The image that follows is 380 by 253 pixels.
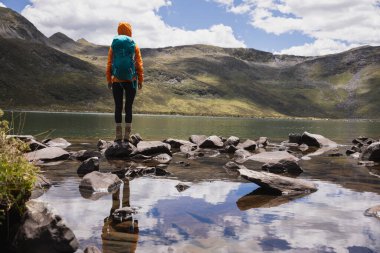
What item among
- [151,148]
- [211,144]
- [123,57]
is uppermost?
[123,57]

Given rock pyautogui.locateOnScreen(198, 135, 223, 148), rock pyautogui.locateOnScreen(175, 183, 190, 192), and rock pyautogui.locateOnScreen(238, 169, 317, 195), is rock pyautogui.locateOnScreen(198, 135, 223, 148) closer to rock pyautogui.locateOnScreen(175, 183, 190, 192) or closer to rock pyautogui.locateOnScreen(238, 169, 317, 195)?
rock pyautogui.locateOnScreen(238, 169, 317, 195)

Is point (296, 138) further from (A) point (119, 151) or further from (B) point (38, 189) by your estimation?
(B) point (38, 189)

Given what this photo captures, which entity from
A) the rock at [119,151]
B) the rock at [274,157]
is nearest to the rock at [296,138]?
the rock at [274,157]

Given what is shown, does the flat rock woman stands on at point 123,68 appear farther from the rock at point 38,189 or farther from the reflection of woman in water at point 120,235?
the reflection of woman in water at point 120,235

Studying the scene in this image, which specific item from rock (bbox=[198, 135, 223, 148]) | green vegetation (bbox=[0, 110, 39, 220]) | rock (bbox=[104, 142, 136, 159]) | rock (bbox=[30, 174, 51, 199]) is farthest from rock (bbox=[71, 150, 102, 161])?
green vegetation (bbox=[0, 110, 39, 220])

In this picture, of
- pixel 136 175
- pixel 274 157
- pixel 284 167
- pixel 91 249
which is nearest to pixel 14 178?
pixel 91 249

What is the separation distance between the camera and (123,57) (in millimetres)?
16703

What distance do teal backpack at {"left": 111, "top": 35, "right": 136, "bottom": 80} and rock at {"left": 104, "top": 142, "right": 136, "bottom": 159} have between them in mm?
2869

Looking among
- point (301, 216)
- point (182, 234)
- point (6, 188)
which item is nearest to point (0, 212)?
point (6, 188)

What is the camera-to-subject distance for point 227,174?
507 inches

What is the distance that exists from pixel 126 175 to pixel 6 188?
633cm

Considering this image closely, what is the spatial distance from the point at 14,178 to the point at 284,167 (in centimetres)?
1010

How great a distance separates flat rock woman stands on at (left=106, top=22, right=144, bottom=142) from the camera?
16.7 meters

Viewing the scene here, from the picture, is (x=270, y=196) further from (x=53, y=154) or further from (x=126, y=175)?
(x=53, y=154)
